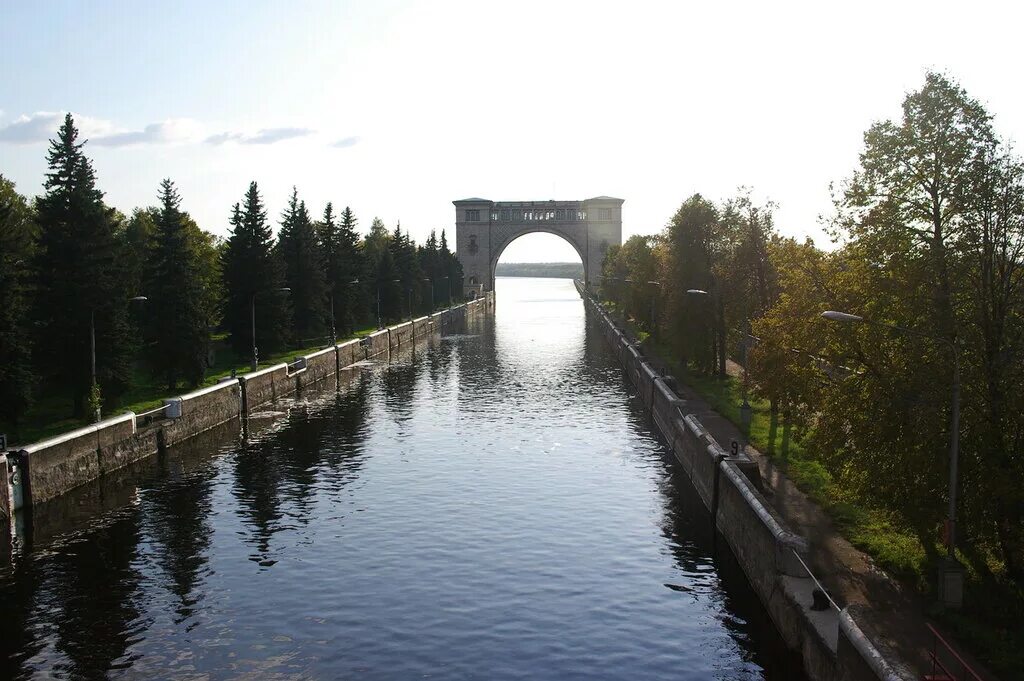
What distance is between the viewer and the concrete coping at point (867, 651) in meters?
13.1

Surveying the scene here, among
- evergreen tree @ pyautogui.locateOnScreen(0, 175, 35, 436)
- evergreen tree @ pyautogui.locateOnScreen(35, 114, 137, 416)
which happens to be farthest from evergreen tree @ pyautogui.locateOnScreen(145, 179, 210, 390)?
evergreen tree @ pyautogui.locateOnScreen(0, 175, 35, 436)

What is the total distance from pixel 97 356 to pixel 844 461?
33763 millimetres

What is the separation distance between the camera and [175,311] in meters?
51.8

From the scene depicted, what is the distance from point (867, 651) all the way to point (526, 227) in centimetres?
16323

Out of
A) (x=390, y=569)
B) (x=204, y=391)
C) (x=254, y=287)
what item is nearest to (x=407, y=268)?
(x=254, y=287)

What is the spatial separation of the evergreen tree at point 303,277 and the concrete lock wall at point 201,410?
2820cm

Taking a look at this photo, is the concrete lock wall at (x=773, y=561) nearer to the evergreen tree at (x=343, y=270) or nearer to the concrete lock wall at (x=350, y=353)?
the concrete lock wall at (x=350, y=353)

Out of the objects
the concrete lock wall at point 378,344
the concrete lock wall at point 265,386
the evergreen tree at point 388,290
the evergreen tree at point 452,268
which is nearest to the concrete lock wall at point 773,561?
the concrete lock wall at point 265,386

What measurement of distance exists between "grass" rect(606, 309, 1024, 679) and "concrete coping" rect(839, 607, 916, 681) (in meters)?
2.34

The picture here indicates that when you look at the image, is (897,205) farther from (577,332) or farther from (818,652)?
(577,332)

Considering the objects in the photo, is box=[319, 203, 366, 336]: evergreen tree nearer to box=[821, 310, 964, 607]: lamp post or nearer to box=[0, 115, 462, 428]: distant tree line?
box=[0, 115, 462, 428]: distant tree line

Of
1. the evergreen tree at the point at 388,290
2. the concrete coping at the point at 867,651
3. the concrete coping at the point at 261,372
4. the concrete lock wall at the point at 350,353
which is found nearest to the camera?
the concrete coping at the point at 867,651

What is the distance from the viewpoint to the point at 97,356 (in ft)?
141

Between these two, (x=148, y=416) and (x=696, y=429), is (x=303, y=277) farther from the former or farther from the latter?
(x=696, y=429)
